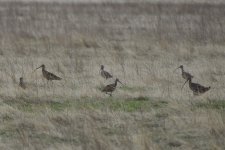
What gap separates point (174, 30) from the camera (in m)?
22.4

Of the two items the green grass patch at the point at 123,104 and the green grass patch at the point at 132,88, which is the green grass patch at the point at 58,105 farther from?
the green grass patch at the point at 132,88

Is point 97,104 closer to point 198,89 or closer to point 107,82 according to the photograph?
point 198,89

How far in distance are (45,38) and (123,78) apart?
699 cm

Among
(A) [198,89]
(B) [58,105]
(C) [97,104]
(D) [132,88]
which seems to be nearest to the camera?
(B) [58,105]

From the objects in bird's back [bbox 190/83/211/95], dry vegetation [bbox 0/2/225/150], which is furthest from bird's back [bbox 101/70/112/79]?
bird's back [bbox 190/83/211/95]

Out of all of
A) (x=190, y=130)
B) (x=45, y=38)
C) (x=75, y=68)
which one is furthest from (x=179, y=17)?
(x=190, y=130)

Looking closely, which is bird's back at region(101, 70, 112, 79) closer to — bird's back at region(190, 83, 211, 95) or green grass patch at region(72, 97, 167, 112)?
green grass patch at region(72, 97, 167, 112)

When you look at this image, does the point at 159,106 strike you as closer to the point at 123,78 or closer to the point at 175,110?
the point at 175,110

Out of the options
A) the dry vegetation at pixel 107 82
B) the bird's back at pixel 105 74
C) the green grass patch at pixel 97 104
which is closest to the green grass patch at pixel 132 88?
the dry vegetation at pixel 107 82

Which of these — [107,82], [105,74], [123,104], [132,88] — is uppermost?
[105,74]

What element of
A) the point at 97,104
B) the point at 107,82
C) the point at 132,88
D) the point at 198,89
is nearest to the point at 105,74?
the point at 107,82

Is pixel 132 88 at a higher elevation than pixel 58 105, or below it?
higher

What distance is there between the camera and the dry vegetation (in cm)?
862

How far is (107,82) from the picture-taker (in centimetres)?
1320
